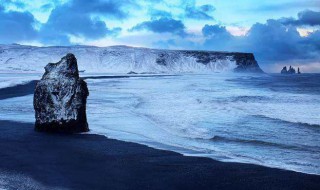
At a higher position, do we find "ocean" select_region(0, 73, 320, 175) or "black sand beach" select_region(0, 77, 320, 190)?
"black sand beach" select_region(0, 77, 320, 190)

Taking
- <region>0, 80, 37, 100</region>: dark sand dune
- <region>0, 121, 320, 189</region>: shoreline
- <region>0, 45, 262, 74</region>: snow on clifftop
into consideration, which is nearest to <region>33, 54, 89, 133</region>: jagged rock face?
<region>0, 121, 320, 189</region>: shoreline

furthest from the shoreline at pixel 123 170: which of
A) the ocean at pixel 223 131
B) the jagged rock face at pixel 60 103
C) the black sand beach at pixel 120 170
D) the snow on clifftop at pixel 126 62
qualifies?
the snow on clifftop at pixel 126 62

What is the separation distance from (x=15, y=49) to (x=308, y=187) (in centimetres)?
20289

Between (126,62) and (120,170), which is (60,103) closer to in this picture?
(120,170)

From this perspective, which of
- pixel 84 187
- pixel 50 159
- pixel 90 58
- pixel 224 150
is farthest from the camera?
pixel 90 58

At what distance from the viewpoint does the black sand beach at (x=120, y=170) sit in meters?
5.68

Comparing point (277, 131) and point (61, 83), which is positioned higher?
point (61, 83)

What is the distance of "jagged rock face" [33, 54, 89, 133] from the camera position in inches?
401

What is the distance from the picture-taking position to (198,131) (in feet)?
38.8

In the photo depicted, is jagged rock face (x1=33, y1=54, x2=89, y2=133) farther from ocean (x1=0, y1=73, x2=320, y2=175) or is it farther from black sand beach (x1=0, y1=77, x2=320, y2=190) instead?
black sand beach (x1=0, y1=77, x2=320, y2=190)

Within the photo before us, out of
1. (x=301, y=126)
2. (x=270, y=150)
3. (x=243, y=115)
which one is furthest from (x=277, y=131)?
(x=243, y=115)

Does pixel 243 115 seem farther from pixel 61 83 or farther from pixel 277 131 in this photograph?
pixel 61 83

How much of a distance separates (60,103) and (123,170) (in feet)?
14.1

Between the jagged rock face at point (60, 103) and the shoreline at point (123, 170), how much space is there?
60.1 inches
